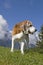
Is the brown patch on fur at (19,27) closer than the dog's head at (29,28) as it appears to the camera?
No

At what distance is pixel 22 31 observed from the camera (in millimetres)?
17219

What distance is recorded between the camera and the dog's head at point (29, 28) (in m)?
16.9

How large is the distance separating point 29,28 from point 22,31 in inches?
19.8

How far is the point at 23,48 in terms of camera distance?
17.5 m

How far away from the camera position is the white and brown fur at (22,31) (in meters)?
17.1

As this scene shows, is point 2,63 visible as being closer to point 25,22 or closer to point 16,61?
point 16,61

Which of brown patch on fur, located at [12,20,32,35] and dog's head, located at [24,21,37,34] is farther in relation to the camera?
brown patch on fur, located at [12,20,32,35]

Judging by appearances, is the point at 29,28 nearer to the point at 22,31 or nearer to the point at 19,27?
the point at 22,31

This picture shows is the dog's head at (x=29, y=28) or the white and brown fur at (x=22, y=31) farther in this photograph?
the white and brown fur at (x=22, y=31)

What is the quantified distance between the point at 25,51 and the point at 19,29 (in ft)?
6.27

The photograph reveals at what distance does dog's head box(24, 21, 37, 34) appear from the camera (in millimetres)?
16938

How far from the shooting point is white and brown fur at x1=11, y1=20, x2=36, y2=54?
1706 centimetres

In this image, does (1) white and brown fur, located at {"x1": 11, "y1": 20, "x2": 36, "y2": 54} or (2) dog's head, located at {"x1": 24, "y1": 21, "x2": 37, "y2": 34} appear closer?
(2) dog's head, located at {"x1": 24, "y1": 21, "x2": 37, "y2": 34}

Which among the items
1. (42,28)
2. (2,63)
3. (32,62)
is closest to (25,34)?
(32,62)
